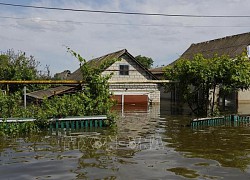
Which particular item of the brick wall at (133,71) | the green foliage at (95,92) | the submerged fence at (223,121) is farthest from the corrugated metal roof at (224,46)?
the green foliage at (95,92)

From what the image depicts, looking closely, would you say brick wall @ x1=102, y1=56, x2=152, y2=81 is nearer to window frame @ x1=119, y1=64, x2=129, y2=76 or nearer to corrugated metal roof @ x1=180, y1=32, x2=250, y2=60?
window frame @ x1=119, y1=64, x2=129, y2=76

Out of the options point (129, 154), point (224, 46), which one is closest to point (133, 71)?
point (224, 46)

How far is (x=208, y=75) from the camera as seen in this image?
67.0ft

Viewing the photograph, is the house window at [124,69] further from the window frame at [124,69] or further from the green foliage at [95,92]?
the green foliage at [95,92]

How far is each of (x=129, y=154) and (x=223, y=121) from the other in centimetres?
917

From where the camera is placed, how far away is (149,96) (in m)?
32.8

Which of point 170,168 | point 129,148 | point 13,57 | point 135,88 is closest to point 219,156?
point 170,168

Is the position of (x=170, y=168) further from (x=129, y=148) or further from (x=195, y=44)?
(x=195, y=44)

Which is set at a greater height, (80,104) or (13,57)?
(13,57)

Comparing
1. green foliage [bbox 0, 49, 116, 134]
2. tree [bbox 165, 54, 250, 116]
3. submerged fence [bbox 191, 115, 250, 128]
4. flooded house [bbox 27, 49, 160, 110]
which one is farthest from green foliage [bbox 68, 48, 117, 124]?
flooded house [bbox 27, 49, 160, 110]

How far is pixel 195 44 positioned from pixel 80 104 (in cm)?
3185

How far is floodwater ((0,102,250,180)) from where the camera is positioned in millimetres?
8477

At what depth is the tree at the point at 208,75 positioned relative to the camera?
20375 mm

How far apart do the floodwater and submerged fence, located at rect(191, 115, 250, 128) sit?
3.23 ft
